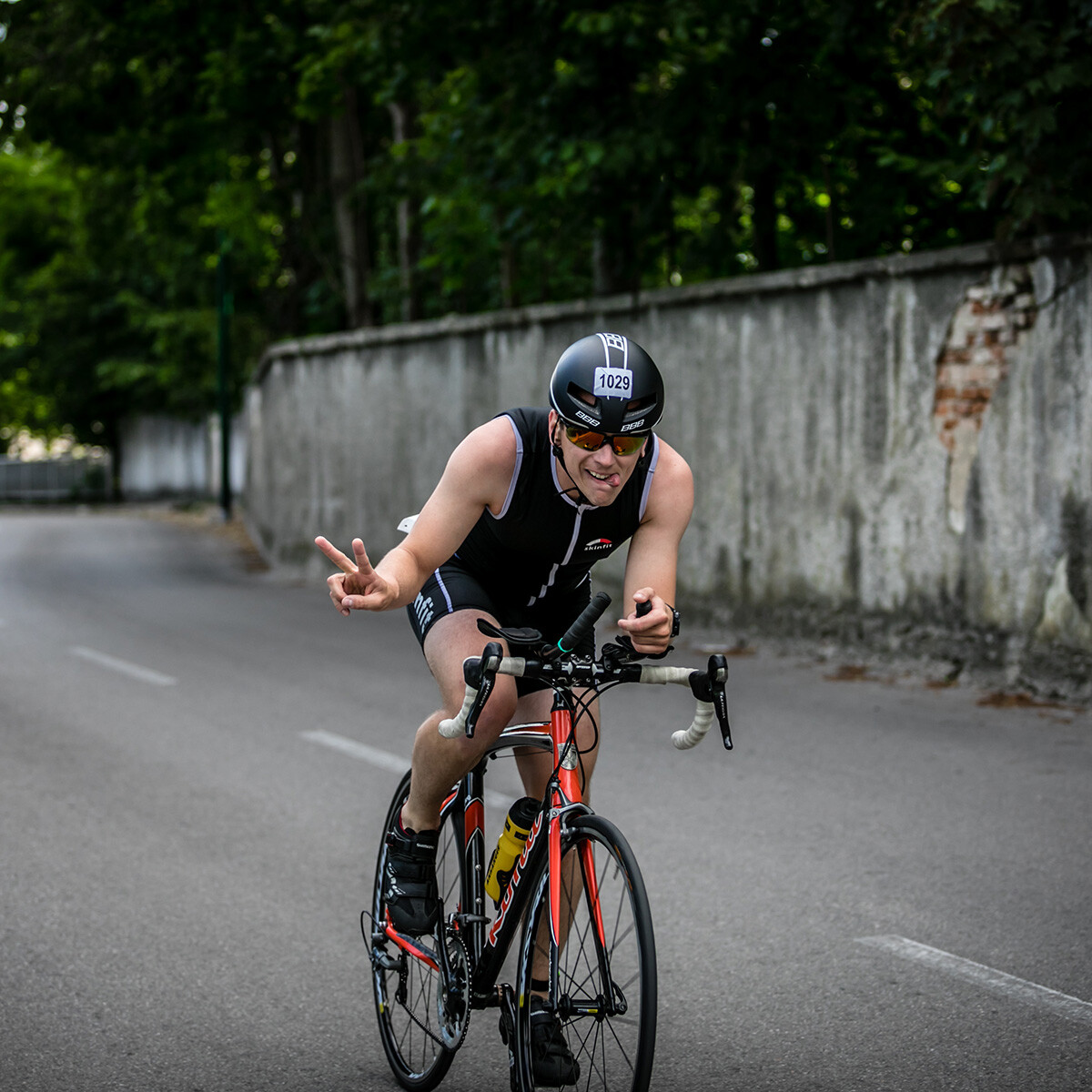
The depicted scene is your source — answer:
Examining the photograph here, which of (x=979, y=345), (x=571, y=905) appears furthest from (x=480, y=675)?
(x=979, y=345)

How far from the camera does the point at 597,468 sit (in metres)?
3.27

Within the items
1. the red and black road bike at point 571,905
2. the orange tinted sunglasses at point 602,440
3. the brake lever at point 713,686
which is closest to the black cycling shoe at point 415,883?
the red and black road bike at point 571,905

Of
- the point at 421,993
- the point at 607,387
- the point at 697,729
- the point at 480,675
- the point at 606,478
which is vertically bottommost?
the point at 421,993

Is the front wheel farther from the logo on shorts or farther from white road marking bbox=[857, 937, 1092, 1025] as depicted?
white road marking bbox=[857, 937, 1092, 1025]

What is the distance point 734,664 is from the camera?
34.9 feet

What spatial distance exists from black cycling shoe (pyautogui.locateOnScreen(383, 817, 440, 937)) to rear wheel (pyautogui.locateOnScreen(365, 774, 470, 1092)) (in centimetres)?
4

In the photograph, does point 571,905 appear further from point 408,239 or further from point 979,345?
point 408,239

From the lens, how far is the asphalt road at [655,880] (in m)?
3.80

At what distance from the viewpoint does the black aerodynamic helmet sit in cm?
312

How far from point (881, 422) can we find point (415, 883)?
283 inches

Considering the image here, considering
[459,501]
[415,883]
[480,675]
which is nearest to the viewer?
[480,675]

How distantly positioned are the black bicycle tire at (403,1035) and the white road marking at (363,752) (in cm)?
266

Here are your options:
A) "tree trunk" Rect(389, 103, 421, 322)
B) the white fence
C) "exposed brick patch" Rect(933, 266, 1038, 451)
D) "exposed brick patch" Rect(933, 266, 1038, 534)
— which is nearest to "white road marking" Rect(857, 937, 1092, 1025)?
"exposed brick patch" Rect(933, 266, 1038, 534)

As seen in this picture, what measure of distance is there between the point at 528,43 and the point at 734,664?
558cm
